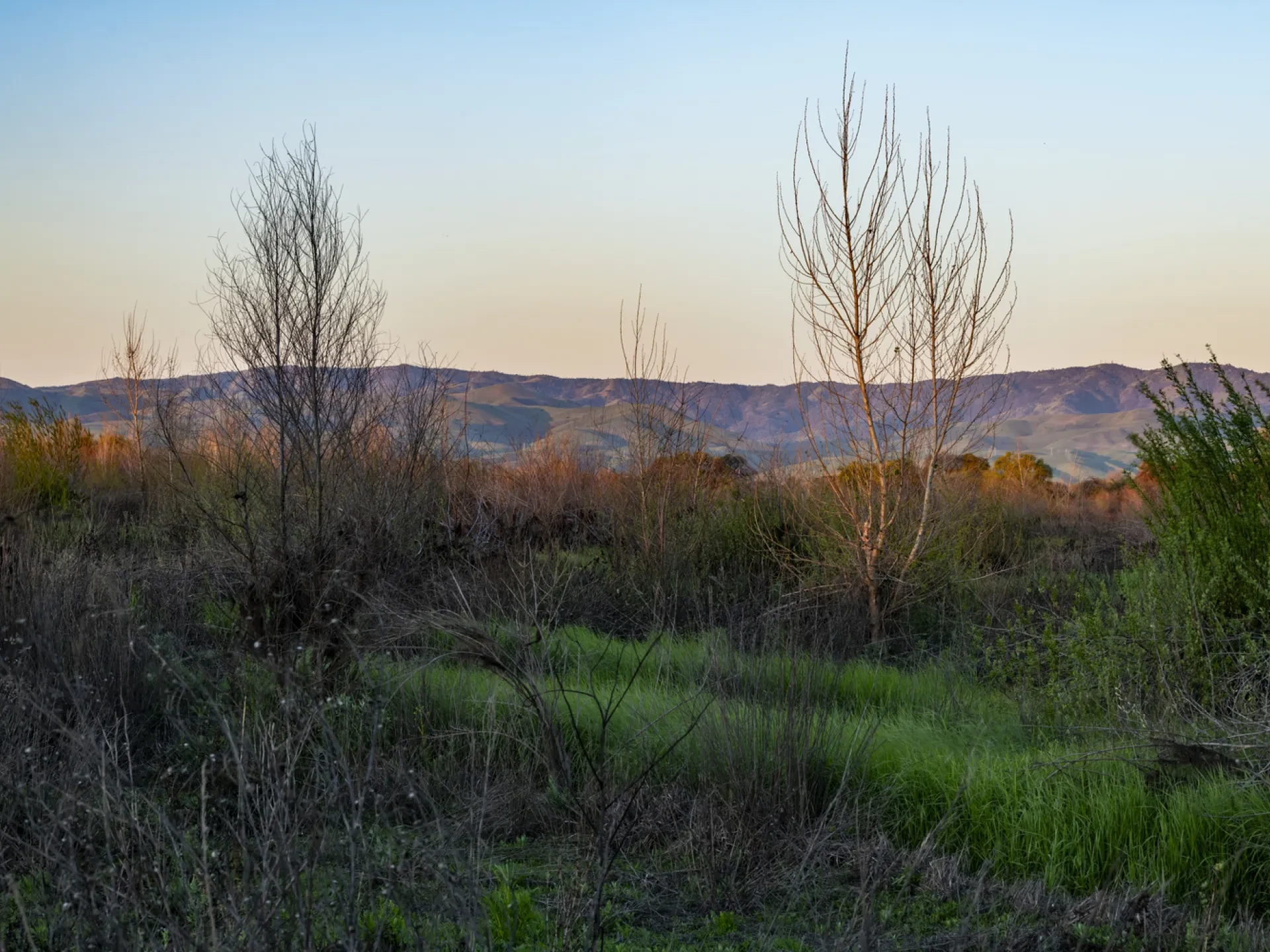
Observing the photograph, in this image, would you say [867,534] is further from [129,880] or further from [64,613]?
[129,880]

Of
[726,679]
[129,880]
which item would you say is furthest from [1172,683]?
[129,880]

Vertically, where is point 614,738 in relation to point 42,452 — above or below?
below

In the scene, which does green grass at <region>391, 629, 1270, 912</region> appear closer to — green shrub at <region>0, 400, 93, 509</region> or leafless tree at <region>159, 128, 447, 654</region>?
leafless tree at <region>159, 128, 447, 654</region>

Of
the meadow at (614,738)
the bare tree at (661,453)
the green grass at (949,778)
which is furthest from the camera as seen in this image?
the bare tree at (661,453)

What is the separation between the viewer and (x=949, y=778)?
421cm

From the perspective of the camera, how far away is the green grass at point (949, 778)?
3627 mm

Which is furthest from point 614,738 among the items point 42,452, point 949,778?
point 42,452

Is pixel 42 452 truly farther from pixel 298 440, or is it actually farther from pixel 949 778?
pixel 949 778

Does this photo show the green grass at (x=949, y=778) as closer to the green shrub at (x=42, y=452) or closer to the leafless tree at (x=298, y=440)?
the leafless tree at (x=298, y=440)

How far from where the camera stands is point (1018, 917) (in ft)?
10.3

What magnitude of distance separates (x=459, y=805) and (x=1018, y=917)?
2.13 m

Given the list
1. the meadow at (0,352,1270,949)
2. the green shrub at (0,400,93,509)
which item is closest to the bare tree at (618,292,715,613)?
the meadow at (0,352,1270,949)

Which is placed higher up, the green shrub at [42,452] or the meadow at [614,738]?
the green shrub at [42,452]

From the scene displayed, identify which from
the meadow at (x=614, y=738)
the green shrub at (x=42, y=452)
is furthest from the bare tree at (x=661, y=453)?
the green shrub at (x=42, y=452)
